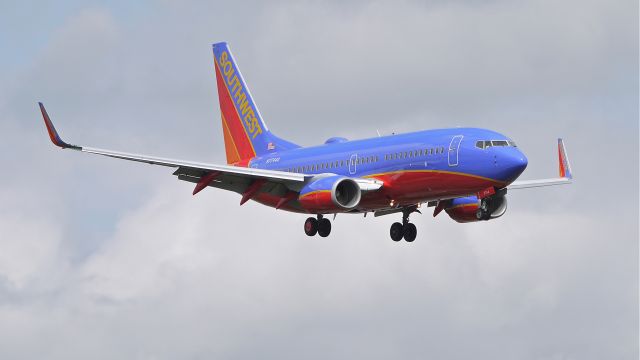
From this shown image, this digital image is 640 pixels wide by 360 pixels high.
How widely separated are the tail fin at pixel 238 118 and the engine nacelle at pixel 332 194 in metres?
11.3

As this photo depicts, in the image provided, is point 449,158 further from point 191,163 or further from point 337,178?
point 191,163

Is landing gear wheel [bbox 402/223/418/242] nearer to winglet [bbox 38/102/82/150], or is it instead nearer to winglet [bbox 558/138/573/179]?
winglet [bbox 558/138/573/179]

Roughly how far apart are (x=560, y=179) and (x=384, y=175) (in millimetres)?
12875

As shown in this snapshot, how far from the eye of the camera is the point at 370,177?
3246 inches

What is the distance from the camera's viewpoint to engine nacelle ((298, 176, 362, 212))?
8056 cm

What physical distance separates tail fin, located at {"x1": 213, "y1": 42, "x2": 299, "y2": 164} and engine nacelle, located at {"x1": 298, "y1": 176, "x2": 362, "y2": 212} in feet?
36.9

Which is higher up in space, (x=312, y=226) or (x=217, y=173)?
(x=217, y=173)

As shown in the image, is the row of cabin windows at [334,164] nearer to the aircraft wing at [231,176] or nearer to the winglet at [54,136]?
the aircraft wing at [231,176]

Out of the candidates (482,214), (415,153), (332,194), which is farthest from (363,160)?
(482,214)

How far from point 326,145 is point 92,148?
13.4 m

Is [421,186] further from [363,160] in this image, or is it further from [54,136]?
[54,136]

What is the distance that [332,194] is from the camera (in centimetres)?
8038

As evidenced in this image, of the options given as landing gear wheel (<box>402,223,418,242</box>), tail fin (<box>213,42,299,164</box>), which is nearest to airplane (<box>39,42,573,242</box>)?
landing gear wheel (<box>402,223,418,242</box>)

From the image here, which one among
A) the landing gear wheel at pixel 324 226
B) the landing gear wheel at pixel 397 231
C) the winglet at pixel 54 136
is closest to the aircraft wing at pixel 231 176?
the winglet at pixel 54 136
